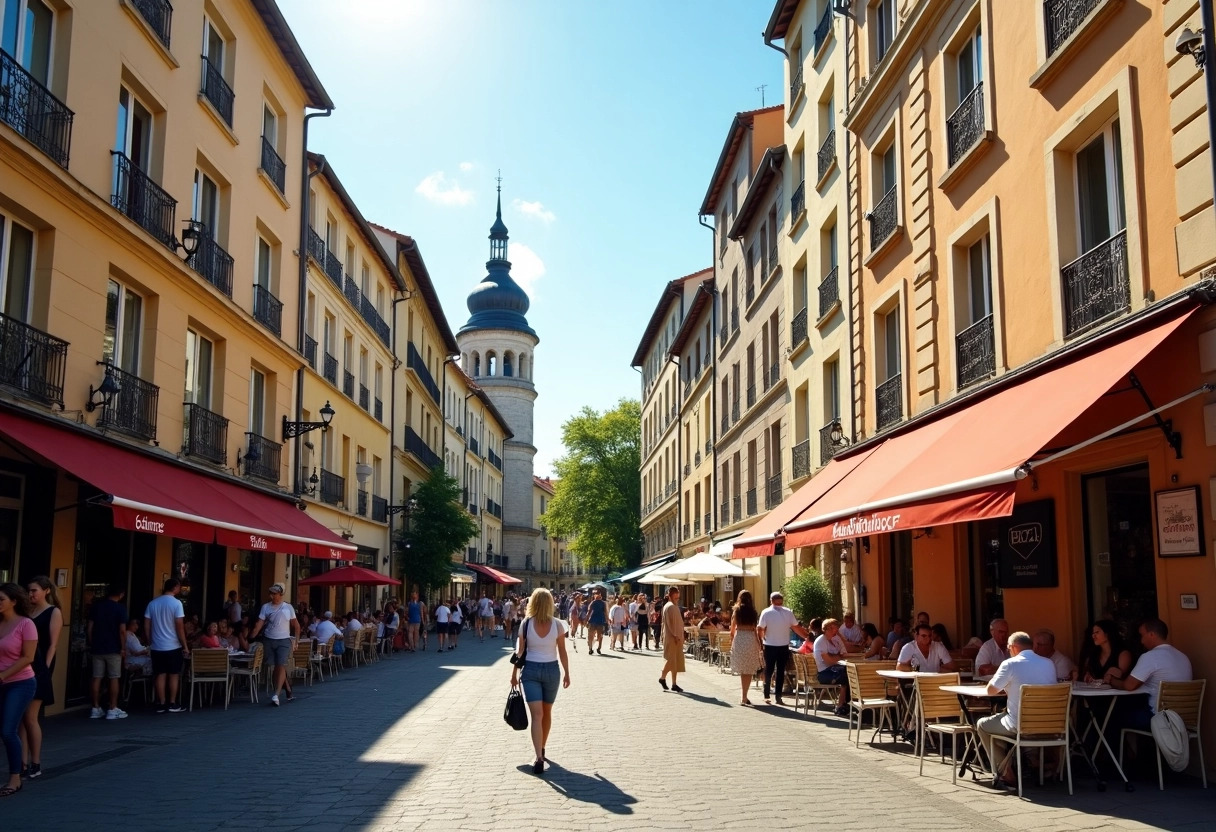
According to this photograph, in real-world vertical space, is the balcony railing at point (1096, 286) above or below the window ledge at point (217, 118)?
below

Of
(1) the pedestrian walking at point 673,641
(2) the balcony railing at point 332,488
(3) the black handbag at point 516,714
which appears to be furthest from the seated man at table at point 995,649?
(2) the balcony railing at point 332,488

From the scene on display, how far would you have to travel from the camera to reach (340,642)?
2117cm

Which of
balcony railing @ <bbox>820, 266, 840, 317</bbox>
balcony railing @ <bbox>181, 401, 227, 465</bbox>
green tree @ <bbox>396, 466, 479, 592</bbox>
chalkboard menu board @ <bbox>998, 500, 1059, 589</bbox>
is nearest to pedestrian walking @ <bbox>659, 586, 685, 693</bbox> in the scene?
chalkboard menu board @ <bbox>998, 500, 1059, 589</bbox>

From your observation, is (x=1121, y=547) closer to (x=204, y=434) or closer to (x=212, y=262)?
(x=204, y=434)

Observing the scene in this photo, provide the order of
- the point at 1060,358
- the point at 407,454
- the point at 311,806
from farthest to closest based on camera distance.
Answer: the point at 407,454 < the point at 1060,358 < the point at 311,806

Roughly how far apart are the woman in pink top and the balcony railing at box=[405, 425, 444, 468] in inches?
1168

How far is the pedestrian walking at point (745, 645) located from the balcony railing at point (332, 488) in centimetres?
1339

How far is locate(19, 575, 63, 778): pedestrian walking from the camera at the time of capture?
8672mm

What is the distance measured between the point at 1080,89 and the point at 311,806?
9.82 meters

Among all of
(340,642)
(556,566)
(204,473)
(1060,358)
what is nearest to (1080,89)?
(1060,358)

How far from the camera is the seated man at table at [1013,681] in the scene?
334 inches

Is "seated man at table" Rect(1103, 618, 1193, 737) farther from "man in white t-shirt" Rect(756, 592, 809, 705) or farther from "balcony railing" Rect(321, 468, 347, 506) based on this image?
"balcony railing" Rect(321, 468, 347, 506)

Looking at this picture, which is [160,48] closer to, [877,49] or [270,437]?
[270,437]

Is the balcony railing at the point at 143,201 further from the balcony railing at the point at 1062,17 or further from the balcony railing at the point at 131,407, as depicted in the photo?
the balcony railing at the point at 1062,17
